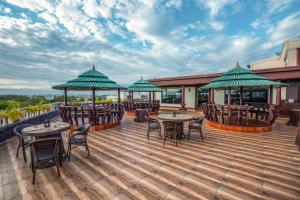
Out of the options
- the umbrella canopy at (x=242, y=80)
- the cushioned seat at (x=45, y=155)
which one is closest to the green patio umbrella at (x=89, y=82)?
the cushioned seat at (x=45, y=155)

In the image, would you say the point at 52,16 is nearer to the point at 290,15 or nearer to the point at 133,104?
the point at 133,104

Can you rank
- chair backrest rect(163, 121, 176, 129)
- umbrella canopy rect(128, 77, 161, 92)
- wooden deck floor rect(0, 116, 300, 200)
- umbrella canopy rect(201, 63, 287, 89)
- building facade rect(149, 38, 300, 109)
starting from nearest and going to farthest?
1. wooden deck floor rect(0, 116, 300, 200)
2. chair backrest rect(163, 121, 176, 129)
3. umbrella canopy rect(201, 63, 287, 89)
4. building facade rect(149, 38, 300, 109)
5. umbrella canopy rect(128, 77, 161, 92)

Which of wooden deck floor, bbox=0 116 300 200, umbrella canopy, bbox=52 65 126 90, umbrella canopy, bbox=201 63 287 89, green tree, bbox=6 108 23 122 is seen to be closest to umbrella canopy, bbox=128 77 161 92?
umbrella canopy, bbox=52 65 126 90

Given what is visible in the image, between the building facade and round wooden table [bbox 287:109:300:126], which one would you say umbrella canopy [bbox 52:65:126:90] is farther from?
round wooden table [bbox 287:109:300:126]

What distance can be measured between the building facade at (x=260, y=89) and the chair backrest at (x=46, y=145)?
7114mm

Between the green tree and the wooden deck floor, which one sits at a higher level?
the green tree

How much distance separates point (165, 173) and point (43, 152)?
2.63 meters

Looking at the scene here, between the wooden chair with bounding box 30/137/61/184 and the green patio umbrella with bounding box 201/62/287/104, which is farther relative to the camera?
the green patio umbrella with bounding box 201/62/287/104

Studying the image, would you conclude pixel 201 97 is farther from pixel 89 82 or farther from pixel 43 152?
pixel 43 152

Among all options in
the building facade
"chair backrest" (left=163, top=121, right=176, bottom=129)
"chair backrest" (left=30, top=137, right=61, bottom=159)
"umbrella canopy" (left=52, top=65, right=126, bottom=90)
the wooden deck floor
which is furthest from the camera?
the building facade

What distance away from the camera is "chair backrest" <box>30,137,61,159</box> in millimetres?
2739

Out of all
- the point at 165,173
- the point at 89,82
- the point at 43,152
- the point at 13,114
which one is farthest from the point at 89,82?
the point at 165,173

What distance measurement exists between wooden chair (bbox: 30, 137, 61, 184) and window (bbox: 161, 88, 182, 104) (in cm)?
1419

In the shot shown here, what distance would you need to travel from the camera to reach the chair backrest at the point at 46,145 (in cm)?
274
